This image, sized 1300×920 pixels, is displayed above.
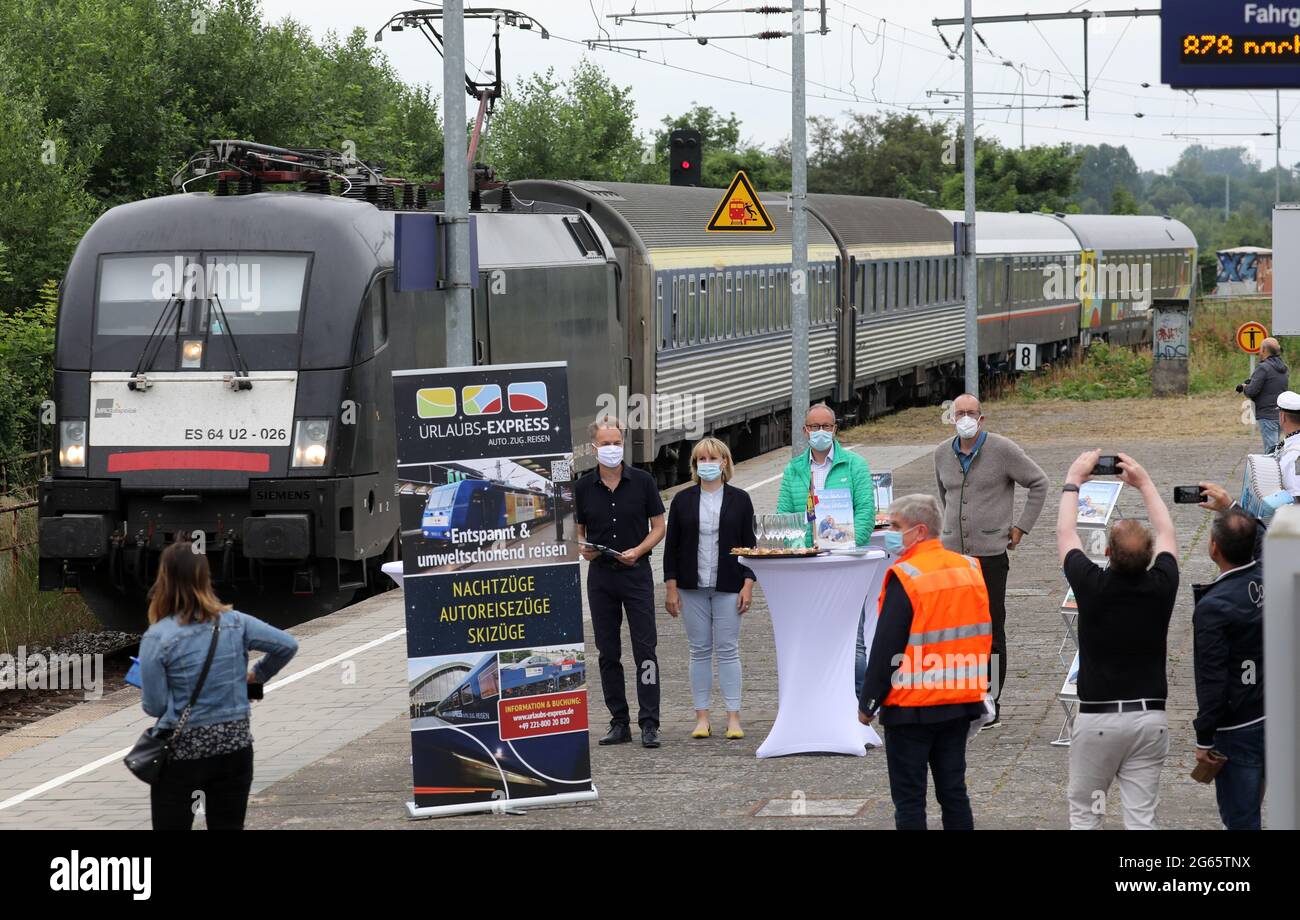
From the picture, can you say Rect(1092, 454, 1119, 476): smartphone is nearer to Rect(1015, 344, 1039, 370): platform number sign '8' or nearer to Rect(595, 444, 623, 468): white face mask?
Rect(595, 444, 623, 468): white face mask

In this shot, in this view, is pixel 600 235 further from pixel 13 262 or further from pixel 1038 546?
pixel 13 262

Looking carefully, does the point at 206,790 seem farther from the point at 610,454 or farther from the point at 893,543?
the point at 893,543

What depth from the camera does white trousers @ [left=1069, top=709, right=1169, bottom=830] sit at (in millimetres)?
7121

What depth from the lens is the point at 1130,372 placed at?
1654 inches

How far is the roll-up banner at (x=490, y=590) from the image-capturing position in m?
9.27

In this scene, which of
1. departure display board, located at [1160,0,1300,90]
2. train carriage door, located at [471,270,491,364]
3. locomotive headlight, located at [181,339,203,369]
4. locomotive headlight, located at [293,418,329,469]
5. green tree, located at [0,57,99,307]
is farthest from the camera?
green tree, located at [0,57,99,307]

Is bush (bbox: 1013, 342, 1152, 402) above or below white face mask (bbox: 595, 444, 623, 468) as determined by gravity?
below

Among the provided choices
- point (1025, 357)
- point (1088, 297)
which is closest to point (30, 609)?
point (1025, 357)

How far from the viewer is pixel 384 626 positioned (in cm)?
1504

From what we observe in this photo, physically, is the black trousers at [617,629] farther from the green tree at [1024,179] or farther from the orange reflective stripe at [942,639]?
the green tree at [1024,179]

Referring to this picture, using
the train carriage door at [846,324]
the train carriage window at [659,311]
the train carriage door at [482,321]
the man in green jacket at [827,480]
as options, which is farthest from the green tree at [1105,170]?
the man in green jacket at [827,480]

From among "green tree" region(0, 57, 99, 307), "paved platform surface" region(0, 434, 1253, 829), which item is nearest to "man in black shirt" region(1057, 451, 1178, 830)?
"paved platform surface" region(0, 434, 1253, 829)

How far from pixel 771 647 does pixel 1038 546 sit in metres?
5.62

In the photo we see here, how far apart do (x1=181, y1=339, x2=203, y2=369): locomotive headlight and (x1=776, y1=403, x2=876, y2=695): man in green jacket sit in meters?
5.44
